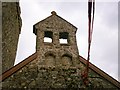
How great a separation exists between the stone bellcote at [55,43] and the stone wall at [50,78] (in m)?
0.34

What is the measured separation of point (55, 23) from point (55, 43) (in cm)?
108

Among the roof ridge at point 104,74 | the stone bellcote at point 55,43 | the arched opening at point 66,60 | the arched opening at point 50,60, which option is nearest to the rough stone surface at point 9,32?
the stone bellcote at point 55,43

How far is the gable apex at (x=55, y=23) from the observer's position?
11.0 metres

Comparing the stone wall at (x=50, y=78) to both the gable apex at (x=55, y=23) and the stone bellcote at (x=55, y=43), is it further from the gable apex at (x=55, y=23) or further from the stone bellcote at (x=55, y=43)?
the gable apex at (x=55, y=23)

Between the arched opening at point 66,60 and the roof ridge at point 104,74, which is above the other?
the arched opening at point 66,60

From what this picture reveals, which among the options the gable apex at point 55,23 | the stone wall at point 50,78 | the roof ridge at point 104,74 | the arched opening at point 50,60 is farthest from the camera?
the gable apex at point 55,23

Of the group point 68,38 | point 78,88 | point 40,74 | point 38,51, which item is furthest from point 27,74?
point 68,38

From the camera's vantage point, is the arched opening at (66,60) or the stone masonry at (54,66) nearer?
the stone masonry at (54,66)

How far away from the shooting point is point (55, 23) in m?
11.1

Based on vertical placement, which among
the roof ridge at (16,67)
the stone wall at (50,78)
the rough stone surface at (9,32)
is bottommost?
the stone wall at (50,78)

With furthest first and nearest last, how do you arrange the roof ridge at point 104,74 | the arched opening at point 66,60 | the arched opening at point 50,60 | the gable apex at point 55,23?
the gable apex at point 55,23 → the arched opening at point 66,60 → the arched opening at point 50,60 → the roof ridge at point 104,74

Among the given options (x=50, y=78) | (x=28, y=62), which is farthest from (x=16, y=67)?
(x=50, y=78)

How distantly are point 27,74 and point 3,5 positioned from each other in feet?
16.1

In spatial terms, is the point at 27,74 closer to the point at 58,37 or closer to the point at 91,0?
the point at 58,37
